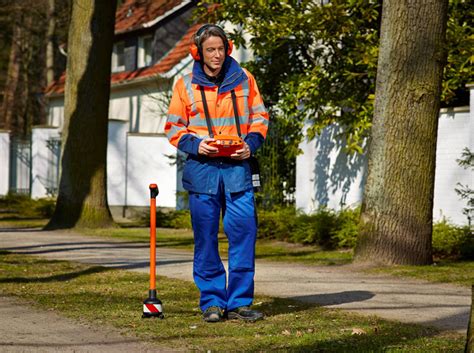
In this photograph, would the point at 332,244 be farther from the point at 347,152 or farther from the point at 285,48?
the point at 285,48

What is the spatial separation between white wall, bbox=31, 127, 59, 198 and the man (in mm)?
23435

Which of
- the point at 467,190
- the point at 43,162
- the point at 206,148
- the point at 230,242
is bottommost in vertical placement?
the point at 230,242

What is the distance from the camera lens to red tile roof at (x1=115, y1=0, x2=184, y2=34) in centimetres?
3659

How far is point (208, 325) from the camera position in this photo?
7969 mm

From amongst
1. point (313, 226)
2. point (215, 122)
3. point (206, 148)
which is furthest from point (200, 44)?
point (313, 226)

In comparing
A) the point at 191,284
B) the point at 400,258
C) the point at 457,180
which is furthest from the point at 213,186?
the point at 457,180

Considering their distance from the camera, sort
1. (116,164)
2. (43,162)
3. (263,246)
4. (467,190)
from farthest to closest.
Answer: (43,162)
(116,164)
(263,246)
(467,190)

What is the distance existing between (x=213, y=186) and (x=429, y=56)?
5.70 meters

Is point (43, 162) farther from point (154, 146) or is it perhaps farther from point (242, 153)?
point (242, 153)

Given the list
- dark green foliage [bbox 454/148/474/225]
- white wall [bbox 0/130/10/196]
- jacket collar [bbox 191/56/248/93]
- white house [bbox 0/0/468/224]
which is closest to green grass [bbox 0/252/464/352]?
jacket collar [bbox 191/56/248/93]

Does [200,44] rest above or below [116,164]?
above

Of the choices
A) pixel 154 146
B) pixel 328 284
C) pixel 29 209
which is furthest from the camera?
pixel 29 209

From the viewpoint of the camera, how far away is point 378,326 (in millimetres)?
7844

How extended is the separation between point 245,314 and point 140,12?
31124 mm
